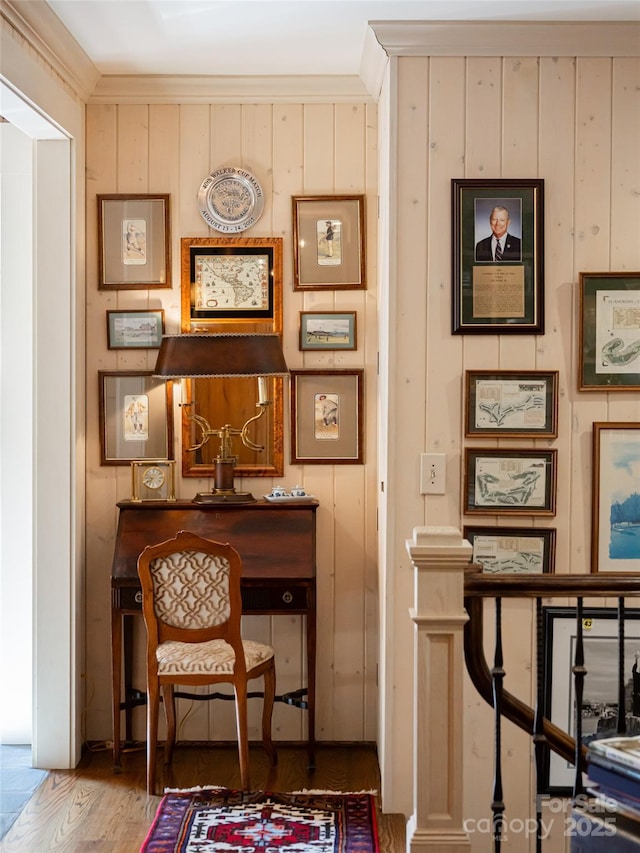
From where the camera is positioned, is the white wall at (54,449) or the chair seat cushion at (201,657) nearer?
the chair seat cushion at (201,657)

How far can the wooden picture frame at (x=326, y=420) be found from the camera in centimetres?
387

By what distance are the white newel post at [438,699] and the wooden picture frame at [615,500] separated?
1318mm

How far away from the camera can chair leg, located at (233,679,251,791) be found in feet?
10.6

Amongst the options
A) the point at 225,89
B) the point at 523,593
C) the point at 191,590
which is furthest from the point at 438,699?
the point at 225,89

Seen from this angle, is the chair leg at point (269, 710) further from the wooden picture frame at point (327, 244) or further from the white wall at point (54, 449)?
the wooden picture frame at point (327, 244)

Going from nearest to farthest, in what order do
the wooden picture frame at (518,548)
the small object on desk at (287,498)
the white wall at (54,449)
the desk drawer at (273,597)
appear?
1. the wooden picture frame at (518,548)
2. the desk drawer at (273,597)
3. the white wall at (54,449)
4. the small object on desk at (287,498)

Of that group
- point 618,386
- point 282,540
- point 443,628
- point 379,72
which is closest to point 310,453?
point 282,540

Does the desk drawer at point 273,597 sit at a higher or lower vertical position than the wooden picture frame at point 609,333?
lower

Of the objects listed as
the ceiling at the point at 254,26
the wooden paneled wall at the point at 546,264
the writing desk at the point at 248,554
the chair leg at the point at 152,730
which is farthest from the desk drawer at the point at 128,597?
the ceiling at the point at 254,26

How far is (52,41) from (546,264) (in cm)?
196

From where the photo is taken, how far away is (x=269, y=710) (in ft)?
11.7

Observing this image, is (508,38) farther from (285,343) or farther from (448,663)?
(448,663)

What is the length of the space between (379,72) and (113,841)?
2.95 m

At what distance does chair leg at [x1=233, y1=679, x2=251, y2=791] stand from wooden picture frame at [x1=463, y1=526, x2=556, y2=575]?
3.25 ft
